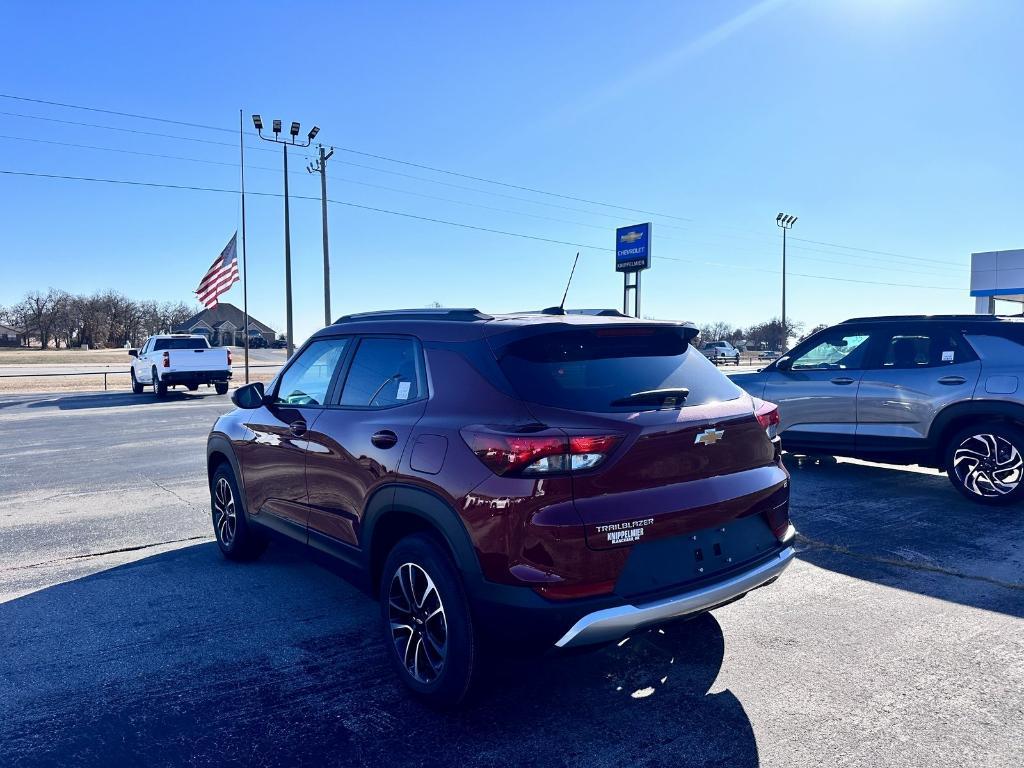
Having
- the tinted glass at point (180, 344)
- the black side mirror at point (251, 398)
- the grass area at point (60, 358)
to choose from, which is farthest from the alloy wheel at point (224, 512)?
the grass area at point (60, 358)

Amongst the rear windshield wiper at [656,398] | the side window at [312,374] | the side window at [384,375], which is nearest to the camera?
the rear windshield wiper at [656,398]

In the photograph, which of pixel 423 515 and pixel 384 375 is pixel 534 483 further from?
pixel 384 375

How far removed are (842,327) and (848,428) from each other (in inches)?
44.1

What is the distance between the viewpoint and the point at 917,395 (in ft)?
22.9

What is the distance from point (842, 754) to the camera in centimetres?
273

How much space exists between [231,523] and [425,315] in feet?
8.48

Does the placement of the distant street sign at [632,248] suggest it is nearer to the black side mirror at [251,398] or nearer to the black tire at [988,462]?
the black tire at [988,462]

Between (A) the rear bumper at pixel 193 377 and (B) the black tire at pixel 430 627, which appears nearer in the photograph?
(B) the black tire at pixel 430 627

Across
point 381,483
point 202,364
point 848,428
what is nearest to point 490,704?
point 381,483

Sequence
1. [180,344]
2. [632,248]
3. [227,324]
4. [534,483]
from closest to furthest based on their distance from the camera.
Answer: [534,483]
[180,344]
[632,248]
[227,324]

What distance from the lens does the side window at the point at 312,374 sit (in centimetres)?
413

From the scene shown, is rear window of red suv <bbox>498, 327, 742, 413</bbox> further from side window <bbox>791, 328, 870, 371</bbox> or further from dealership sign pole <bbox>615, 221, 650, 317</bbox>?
dealership sign pole <bbox>615, 221, 650, 317</bbox>

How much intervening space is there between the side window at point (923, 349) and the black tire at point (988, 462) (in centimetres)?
72

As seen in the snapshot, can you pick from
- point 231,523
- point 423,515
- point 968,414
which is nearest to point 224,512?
point 231,523
